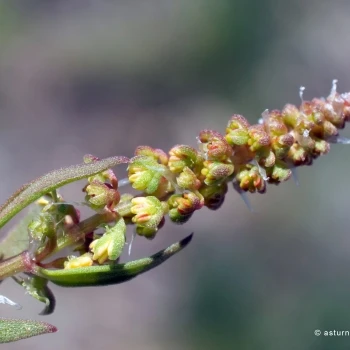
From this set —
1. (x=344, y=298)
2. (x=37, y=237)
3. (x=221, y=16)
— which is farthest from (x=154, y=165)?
(x=221, y=16)

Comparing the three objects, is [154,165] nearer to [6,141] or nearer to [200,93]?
[6,141]

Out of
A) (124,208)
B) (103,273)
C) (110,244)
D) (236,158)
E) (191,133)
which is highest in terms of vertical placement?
(236,158)

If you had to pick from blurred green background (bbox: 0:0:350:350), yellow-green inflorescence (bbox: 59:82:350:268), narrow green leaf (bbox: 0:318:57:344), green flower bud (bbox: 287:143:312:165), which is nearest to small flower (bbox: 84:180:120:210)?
yellow-green inflorescence (bbox: 59:82:350:268)

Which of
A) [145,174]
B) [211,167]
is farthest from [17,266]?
[211,167]

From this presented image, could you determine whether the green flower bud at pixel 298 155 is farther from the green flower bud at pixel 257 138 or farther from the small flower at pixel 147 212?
the small flower at pixel 147 212

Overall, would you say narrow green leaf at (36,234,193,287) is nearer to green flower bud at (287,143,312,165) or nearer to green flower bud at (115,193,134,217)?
green flower bud at (115,193,134,217)

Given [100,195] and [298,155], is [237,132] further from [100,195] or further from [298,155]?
[100,195]
